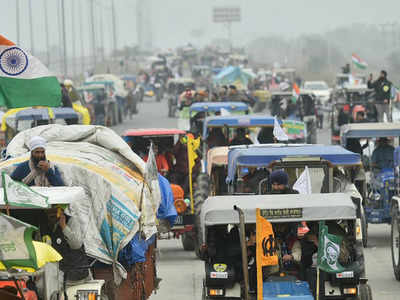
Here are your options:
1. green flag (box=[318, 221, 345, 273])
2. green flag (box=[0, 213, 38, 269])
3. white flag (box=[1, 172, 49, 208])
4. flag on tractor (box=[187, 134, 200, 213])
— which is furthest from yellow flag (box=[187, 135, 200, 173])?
green flag (box=[0, 213, 38, 269])

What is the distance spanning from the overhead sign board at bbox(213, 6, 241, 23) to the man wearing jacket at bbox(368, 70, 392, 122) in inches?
5435

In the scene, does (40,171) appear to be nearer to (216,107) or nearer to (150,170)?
(150,170)

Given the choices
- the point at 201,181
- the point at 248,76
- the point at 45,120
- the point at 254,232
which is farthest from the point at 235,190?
the point at 248,76

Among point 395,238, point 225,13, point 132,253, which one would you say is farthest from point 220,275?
point 225,13

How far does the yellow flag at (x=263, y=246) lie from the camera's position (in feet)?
35.2

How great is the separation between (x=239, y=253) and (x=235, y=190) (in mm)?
4766

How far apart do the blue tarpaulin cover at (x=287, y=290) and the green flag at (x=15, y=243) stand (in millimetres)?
2781

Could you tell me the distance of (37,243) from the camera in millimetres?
9930

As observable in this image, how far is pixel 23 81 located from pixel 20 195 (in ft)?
20.2

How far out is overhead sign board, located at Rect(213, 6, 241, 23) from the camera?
176 m

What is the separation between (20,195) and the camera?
390 inches

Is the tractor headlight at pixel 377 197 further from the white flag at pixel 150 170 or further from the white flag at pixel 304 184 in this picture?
the white flag at pixel 150 170

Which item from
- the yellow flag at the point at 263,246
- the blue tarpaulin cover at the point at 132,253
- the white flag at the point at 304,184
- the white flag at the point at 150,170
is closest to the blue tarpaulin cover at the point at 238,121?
the white flag at the point at 304,184

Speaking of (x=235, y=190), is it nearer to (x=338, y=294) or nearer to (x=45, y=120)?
(x=338, y=294)
